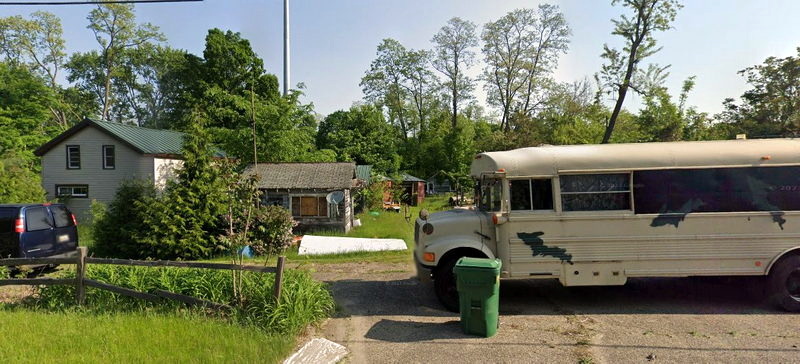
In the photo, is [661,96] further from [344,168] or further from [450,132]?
[450,132]

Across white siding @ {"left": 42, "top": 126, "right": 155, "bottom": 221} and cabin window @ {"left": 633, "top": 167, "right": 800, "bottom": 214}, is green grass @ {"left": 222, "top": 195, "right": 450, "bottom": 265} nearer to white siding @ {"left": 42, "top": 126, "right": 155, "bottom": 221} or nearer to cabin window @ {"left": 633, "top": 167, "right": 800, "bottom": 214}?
cabin window @ {"left": 633, "top": 167, "right": 800, "bottom": 214}

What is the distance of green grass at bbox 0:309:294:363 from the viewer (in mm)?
5090

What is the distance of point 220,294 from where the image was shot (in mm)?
6797

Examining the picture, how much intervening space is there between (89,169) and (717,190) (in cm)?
2947

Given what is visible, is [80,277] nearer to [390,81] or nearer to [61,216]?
[61,216]

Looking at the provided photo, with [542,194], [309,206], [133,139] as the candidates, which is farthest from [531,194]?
[133,139]

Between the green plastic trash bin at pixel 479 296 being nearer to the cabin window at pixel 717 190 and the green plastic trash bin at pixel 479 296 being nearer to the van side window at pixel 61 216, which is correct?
the cabin window at pixel 717 190

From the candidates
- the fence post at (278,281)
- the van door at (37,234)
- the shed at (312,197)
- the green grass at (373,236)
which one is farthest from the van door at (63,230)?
the shed at (312,197)

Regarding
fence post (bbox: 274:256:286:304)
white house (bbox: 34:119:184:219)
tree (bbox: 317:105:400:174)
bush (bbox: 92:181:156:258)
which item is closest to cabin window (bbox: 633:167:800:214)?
fence post (bbox: 274:256:286:304)

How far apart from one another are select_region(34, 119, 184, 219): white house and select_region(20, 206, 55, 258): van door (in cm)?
1533

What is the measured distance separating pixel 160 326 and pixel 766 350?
776 centimetres

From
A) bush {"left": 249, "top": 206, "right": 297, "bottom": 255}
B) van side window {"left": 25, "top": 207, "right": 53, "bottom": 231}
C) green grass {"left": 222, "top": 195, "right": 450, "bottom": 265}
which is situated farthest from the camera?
bush {"left": 249, "top": 206, "right": 297, "bottom": 255}

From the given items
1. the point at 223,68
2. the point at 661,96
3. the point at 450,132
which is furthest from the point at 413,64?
the point at 661,96

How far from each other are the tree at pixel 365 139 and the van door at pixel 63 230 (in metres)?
31.3
